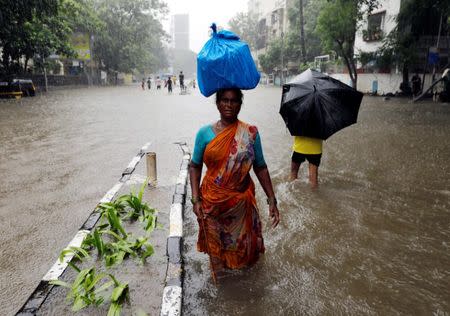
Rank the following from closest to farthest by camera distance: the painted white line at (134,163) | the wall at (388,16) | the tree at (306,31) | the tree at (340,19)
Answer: the painted white line at (134,163) → the tree at (340,19) → the wall at (388,16) → the tree at (306,31)

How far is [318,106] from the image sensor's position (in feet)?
17.1

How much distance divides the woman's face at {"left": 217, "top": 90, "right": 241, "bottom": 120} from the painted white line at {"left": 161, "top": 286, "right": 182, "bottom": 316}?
1.34 metres

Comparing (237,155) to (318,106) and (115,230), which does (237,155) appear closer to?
(115,230)

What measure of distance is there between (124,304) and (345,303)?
1.66m

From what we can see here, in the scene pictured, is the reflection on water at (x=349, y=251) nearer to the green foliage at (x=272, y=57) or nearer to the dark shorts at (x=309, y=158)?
the dark shorts at (x=309, y=158)

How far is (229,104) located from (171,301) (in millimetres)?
1467

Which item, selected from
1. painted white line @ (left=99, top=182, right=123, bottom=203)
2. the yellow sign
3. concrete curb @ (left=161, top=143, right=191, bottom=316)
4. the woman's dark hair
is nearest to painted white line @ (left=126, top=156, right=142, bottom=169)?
painted white line @ (left=99, top=182, right=123, bottom=203)

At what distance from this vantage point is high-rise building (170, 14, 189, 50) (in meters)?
A: 186

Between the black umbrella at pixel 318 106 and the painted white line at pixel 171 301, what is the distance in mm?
3023

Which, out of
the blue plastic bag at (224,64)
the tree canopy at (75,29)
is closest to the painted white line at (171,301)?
the blue plastic bag at (224,64)

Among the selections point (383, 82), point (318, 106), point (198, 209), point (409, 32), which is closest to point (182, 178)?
point (318, 106)

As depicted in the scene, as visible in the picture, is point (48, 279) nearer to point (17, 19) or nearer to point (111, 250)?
point (111, 250)

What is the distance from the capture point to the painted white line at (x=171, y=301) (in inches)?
107

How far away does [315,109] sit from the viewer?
519 cm
